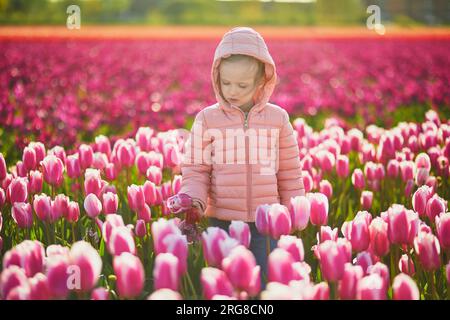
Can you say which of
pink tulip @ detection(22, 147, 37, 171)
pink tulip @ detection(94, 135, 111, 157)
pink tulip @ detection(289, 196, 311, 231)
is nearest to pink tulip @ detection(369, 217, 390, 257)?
pink tulip @ detection(289, 196, 311, 231)

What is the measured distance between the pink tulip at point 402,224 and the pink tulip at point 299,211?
310 mm

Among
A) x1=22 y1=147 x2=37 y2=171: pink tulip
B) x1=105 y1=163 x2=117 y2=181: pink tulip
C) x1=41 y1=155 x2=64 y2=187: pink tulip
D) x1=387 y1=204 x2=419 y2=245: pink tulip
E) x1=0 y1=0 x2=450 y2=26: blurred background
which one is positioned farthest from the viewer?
x1=0 y1=0 x2=450 y2=26: blurred background

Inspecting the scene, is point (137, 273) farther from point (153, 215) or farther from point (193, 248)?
point (153, 215)

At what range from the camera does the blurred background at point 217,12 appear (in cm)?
1122

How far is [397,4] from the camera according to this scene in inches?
472

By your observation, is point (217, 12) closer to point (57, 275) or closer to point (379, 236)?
point (379, 236)

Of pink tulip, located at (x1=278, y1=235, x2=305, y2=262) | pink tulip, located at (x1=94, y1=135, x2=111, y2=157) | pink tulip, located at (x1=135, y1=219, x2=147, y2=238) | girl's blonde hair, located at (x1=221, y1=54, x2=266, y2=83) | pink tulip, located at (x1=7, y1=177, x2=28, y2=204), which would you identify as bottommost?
pink tulip, located at (x1=135, y1=219, x2=147, y2=238)

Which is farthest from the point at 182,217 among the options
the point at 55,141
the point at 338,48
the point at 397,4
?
the point at 338,48

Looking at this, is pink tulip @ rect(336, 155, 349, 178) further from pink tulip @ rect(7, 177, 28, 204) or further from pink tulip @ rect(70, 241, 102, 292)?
pink tulip @ rect(70, 241, 102, 292)

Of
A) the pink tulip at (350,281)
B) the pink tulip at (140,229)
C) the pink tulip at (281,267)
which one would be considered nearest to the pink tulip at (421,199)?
the pink tulip at (350,281)

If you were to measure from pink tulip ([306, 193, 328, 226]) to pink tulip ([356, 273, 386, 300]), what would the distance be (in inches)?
27.0

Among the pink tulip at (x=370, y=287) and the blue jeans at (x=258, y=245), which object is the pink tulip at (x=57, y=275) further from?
the blue jeans at (x=258, y=245)

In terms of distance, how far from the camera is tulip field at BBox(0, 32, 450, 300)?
175 centimetres

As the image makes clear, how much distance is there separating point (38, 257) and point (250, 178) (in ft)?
3.71
